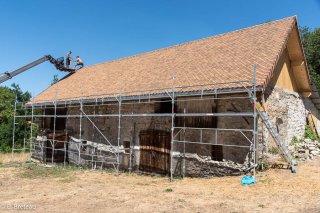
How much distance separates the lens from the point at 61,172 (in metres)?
12.9

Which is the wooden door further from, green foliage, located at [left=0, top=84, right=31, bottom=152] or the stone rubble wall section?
green foliage, located at [left=0, top=84, right=31, bottom=152]

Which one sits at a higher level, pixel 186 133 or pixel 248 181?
pixel 186 133

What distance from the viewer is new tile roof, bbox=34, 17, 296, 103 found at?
414 inches

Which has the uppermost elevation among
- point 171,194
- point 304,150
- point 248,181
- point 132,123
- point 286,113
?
point 286,113

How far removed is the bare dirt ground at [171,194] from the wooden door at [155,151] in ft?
2.64

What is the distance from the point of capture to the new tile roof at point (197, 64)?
10516 millimetres

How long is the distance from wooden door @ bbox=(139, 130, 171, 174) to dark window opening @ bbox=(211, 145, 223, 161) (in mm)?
1953

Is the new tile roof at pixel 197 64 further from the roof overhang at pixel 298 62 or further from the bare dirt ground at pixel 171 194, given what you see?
the bare dirt ground at pixel 171 194

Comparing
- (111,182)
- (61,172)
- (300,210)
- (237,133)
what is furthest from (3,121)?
(300,210)

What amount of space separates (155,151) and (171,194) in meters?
3.95

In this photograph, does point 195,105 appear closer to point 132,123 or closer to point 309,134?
point 132,123

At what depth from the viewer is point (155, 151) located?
1209 centimetres

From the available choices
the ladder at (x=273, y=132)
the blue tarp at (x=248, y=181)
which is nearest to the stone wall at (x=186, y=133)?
the ladder at (x=273, y=132)

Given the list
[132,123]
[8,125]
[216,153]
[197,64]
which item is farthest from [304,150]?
[8,125]
